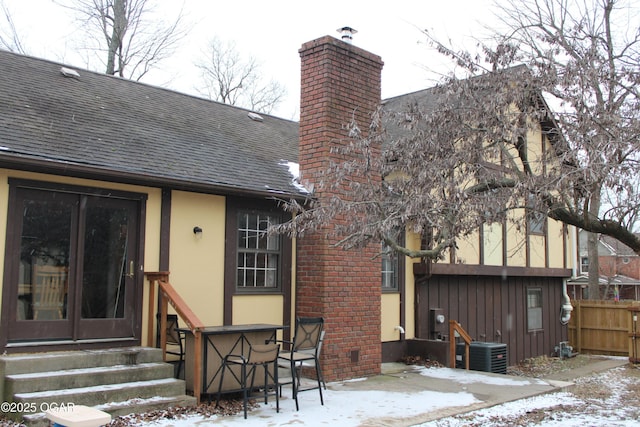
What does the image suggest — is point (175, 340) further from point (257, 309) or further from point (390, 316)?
point (390, 316)

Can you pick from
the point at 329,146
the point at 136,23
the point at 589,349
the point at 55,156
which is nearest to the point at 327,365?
the point at 329,146

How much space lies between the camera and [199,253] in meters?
8.46

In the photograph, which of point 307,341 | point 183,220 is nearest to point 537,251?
point 307,341

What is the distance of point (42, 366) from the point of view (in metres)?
6.56

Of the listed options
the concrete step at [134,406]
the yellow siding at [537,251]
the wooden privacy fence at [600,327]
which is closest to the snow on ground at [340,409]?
the concrete step at [134,406]

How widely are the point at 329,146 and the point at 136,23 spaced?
15261mm

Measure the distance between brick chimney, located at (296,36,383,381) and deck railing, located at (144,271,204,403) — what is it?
7.33 ft

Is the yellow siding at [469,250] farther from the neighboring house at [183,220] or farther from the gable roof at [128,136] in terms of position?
the gable roof at [128,136]

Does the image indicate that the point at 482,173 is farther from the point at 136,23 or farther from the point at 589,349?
the point at 136,23

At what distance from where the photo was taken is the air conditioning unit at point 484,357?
11273 mm

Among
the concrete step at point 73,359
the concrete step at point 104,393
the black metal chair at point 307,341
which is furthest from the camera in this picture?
the black metal chair at point 307,341

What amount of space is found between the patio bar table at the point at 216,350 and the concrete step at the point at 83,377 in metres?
0.33

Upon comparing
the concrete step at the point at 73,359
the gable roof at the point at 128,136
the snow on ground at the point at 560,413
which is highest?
the gable roof at the point at 128,136

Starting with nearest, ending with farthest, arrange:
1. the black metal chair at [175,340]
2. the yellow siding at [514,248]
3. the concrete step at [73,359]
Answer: the concrete step at [73,359] < the black metal chair at [175,340] < the yellow siding at [514,248]
